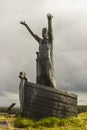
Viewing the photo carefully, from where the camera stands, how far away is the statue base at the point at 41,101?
2184cm

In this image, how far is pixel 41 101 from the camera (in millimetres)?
21906

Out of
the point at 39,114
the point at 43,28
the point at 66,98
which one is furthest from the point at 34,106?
the point at 43,28

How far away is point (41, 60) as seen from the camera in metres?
22.7

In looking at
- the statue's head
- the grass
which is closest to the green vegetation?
the grass

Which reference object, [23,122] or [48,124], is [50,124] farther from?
[23,122]

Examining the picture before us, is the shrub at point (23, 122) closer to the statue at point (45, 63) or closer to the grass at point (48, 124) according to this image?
the grass at point (48, 124)

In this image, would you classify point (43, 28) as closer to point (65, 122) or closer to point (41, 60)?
point (41, 60)

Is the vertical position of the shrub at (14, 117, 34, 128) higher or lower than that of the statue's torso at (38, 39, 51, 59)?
lower

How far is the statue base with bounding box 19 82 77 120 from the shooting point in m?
21.8

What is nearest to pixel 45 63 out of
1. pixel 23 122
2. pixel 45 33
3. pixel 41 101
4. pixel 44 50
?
pixel 44 50

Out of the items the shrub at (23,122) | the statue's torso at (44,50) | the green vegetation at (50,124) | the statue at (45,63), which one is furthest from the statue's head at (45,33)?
the shrub at (23,122)

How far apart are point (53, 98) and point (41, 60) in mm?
2096

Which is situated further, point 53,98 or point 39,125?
point 53,98

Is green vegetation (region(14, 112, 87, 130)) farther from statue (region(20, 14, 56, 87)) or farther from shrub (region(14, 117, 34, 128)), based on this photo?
statue (region(20, 14, 56, 87))
